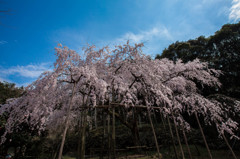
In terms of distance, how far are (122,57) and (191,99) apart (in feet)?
16.6

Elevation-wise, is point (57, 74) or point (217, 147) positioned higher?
point (57, 74)

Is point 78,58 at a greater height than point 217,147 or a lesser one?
greater

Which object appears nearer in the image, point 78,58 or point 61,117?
point 78,58

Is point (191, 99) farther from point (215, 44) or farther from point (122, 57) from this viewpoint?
point (215, 44)

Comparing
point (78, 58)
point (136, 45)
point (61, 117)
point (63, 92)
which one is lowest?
point (61, 117)

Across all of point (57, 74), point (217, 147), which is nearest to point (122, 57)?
point (57, 74)

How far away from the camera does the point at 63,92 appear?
6805mm

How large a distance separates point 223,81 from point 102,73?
13.2 metres

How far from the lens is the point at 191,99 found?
739cm

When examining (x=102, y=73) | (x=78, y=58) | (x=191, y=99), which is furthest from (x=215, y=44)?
(x=78, y=58)

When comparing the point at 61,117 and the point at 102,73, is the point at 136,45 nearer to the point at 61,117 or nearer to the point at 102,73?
the point at 102,73

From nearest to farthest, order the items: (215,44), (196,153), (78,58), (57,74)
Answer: (57,74)
(78,58)
(196,153)
(215,44)

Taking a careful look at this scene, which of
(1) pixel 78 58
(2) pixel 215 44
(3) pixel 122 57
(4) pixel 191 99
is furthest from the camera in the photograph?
(2) pixel 215 44

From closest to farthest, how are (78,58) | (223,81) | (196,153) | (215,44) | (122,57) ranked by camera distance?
(78,58)
(122,57)
(196,153)
(223,81)
(215,44)
